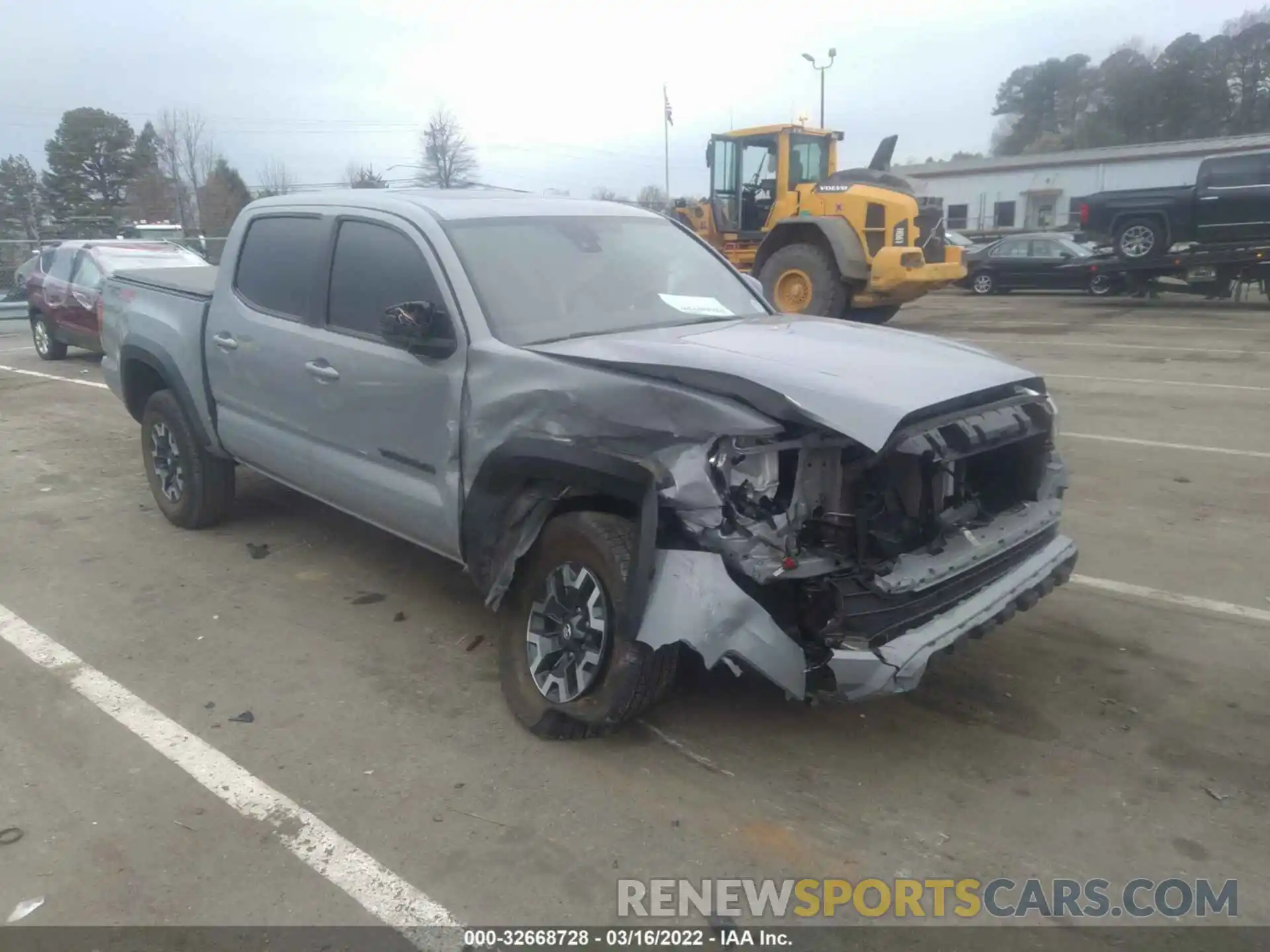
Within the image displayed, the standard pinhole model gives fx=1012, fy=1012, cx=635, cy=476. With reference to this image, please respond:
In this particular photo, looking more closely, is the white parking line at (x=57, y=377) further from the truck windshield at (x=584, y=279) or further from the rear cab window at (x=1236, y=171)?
the rear cab window at (x=1236, y=171)

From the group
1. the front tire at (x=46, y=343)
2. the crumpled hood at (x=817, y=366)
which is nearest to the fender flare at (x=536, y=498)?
the crumpled hood at (x=817, y=366)

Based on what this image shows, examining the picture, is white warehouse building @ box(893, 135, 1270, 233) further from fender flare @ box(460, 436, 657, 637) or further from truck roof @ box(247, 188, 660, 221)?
fender flare @ box(460, 436, 657, 637)

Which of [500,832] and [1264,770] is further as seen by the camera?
[1264,770]

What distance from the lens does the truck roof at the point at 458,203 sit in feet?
14.9

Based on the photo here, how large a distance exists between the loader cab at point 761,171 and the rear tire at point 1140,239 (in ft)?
23.0

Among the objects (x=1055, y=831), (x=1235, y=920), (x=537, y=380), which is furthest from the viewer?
(x=537, y=380)

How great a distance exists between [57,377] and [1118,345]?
14.3 meters

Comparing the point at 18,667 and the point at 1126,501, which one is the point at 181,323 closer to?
the point at 18,667

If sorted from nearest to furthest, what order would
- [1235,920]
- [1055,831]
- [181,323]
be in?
[1235,920] → [1055,831] → [181,323]

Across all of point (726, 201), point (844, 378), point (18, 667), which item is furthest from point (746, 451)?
point (726, 201)

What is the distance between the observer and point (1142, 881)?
296cm

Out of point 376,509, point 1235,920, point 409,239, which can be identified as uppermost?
point 409,239

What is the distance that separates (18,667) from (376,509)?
172 centimetres

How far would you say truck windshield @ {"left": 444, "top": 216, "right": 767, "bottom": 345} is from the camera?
13.7ft
